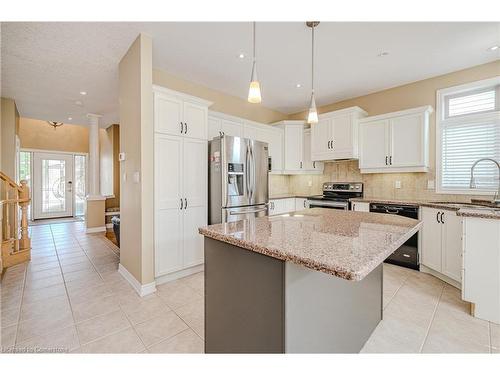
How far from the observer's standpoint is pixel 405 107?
365 cm

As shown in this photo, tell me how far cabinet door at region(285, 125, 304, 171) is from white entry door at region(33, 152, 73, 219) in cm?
718

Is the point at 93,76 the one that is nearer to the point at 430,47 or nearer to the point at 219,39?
the point at 219,39

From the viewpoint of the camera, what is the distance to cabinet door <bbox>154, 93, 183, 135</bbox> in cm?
263

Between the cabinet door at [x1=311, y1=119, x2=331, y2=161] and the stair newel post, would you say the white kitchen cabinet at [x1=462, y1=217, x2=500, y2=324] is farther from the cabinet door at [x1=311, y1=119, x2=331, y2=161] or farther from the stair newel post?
the stair newel post

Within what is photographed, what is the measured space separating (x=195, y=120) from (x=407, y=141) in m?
3.02

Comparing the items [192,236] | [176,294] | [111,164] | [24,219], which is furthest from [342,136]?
[111,164]

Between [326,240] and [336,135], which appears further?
[336,135]

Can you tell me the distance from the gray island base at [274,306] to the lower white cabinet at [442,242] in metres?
1.75

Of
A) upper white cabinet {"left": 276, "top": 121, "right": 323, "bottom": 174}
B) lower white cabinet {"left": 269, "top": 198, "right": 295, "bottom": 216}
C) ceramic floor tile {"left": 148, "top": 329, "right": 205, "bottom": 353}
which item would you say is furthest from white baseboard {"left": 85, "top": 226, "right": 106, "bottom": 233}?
ceramic floor tile {"left": 148, "top": 329, "right": 205, "bottom": 353}

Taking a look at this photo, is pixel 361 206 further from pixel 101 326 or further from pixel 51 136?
pixel 51 136

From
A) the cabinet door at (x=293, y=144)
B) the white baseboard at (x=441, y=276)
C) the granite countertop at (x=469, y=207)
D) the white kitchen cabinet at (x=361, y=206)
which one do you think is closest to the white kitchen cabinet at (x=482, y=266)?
the granite countertop at (x=469, y=207)

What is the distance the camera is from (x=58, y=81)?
360 centimetres
